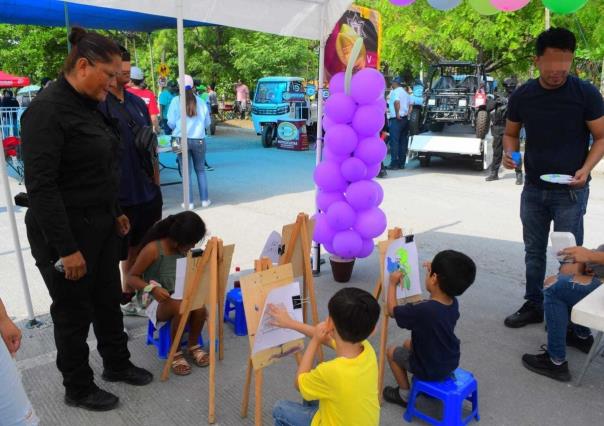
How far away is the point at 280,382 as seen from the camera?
303 centimetres

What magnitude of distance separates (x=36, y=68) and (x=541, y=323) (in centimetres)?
2129

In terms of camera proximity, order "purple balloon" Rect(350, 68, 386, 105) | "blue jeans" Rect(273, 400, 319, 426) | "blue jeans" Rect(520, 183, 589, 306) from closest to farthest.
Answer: "blue jeans" Rect(273, 400, 319, 426), "blue jeans" Rect(520, 183, 589, 306), "purple balloon" Rect(350, 68, 386, 105)

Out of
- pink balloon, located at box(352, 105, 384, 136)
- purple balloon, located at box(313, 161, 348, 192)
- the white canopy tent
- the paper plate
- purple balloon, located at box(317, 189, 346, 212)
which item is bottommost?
purple balloon, located at box(317, 189, 346, 212)

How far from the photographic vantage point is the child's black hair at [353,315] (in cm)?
193

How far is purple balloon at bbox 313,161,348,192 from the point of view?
4.22 meters

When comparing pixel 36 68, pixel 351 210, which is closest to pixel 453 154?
pixel 351 210

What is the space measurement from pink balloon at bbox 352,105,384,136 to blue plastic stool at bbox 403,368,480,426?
2.08 metres

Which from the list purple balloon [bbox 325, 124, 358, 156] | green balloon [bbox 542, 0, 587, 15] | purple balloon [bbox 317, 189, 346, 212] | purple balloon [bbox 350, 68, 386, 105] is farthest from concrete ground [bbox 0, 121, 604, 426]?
green balloon [bbox 542, 0, 587, 15]

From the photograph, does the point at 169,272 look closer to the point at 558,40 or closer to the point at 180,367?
the point at 180,367

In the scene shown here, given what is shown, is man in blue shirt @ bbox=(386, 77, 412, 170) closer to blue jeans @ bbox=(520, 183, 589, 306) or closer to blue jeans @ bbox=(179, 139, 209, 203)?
blue jeans @ bbox=(179, 139, 209, 203)

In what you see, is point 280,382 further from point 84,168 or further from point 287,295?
point 84,168

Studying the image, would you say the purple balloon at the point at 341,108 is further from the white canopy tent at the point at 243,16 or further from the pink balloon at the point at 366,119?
the white canopy tent at the point at 243,16

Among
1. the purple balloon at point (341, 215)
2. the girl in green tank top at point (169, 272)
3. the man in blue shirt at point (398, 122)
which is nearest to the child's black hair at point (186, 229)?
the girl in green tank top at point (169, 272)

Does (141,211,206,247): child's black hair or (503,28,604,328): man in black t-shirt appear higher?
(503,28,604,328): man in black t-shirt
